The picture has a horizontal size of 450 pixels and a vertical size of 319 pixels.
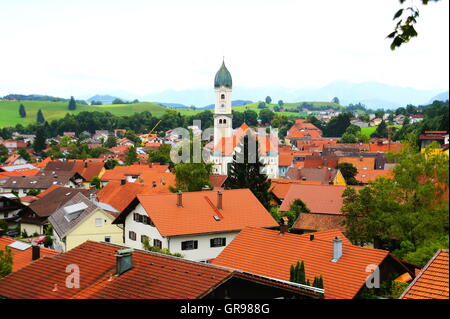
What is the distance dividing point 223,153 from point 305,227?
4498 centimetres

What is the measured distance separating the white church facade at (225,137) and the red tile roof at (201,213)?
43926 millimetres

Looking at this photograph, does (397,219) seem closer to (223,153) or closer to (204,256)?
(204,256)

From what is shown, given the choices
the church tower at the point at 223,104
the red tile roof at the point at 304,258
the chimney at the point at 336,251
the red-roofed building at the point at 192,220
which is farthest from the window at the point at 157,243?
the church tower at the point at 223,104

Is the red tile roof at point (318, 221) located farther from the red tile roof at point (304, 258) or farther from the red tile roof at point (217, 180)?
the red tile roof at point (217, 180)

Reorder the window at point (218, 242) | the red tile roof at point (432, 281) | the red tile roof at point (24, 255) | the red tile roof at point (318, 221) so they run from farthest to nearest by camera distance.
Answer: the red tile roof at point (318, 221) < the window at point (218, 242) < the red tile roof at point (24, 255) < the red tile roof at point (432, 281)

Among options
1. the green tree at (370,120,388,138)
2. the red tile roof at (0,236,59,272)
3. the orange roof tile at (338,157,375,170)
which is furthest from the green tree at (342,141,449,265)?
the green tree at (370,120,388,138)

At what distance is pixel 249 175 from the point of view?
139ft

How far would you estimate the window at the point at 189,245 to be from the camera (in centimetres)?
2566

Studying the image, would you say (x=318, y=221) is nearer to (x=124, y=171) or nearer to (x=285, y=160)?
(x=124, y=171)

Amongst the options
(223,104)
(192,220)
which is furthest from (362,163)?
(192,220)

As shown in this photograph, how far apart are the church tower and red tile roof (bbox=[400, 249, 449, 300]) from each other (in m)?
75.3

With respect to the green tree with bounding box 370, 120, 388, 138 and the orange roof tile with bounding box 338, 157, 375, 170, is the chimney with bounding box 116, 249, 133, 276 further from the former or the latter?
the green tree with bounding box 370, 120, 388, 138

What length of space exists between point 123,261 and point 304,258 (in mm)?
8924

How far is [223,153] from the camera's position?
76250 mm
